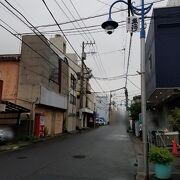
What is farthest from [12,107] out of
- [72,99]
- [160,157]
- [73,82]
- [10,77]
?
[73,82]

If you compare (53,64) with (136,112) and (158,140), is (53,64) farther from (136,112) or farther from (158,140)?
(158,140)

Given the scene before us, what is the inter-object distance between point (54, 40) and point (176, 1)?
28327 millimetres

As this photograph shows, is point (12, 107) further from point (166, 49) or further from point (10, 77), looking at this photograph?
point (166, 49)

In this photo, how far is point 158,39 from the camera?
61.0 feet

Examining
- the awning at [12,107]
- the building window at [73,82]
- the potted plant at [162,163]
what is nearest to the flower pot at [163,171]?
the potted plant at [162,163]

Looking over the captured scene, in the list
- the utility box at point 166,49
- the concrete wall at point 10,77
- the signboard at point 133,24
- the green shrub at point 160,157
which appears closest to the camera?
the green shrub at point 160,157

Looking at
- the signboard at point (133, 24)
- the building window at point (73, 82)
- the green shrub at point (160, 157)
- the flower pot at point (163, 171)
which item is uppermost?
the building window at point (73, 82)

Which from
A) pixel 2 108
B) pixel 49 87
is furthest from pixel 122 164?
pixel 49 87

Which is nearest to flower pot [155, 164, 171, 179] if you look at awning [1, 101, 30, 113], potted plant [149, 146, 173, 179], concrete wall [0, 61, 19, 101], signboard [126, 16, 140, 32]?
potted plant [149, 146, 173, 179]

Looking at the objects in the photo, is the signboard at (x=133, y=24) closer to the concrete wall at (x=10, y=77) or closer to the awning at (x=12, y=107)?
the awning at (x=12, y=107)

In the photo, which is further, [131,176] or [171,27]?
[171,27]

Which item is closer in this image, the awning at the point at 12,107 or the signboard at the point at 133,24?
the signboard at the point at 133,24

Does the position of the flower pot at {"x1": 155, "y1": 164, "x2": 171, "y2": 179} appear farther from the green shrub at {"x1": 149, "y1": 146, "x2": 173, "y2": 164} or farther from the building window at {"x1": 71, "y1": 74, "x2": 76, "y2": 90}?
the building window at {"x1": 71, "y1": 74, "x2": 76, "y2": 90}

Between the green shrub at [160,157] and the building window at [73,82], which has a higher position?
the building window at [73,82]
